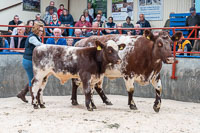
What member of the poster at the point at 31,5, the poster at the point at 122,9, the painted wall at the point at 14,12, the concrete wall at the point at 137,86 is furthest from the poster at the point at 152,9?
the concrete wall at the point at 137,86

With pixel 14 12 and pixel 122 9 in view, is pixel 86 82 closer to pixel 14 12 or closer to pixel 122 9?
pixel 14 12

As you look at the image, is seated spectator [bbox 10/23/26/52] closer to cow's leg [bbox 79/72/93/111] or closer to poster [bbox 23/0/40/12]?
cow's leg [bbox 79/72/93/111]

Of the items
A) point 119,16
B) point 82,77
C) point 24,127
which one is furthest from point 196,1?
point 24,127

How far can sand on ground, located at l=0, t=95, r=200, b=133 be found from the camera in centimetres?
494

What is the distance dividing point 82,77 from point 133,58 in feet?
3.62

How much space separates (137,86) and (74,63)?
9.27 ft

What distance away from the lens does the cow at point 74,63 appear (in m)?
6.24

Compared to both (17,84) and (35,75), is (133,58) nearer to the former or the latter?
(35,75)

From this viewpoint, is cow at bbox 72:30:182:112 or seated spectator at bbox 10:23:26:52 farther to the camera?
seated spectator at bbox 10:23:26:52

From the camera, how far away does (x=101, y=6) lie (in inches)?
610

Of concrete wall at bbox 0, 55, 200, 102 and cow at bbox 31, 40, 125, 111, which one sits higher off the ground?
cow at bbox 31, 40, 125, 111

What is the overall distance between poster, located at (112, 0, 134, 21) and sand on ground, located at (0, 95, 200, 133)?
7808mm

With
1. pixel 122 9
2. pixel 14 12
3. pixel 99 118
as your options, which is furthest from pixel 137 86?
pixel 14 12

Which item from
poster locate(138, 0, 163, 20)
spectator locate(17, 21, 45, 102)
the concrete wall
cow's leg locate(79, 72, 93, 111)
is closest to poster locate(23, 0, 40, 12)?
poster locate(138, 0, 163, 20)
